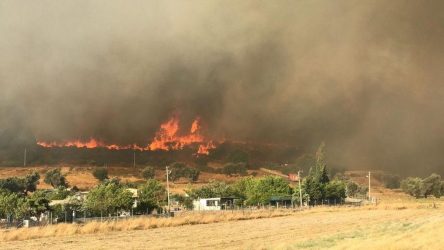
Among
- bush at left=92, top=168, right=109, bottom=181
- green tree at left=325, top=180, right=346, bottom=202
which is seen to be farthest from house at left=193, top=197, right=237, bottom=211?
bush at left=92, top=168, right=109, bottom=181

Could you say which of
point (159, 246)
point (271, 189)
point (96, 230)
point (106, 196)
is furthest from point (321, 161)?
point (159, 246)

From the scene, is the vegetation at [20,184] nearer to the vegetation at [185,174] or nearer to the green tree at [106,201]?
the green tree at [106,201]

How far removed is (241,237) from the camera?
34500 millimetres

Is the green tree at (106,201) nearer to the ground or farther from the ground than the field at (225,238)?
farther from the ground

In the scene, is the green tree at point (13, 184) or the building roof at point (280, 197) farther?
the green tree at point (13, 184)

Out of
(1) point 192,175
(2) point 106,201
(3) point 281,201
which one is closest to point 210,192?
(3) point 281,201

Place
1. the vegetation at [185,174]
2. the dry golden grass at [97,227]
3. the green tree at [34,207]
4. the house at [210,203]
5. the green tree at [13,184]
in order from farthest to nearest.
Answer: the vegetation at [185,174] < the green tree at [13,184] < the house at [210,203] < the green tree at [34,207] < the dry golden grass at [97,227]

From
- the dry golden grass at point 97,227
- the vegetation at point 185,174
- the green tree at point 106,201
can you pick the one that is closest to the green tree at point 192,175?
the vegetation at point 185,174

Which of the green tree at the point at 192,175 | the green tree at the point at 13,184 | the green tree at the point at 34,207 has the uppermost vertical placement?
the green tree at the point at 192,175

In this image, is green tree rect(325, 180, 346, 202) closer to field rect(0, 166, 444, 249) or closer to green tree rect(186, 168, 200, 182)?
field rect(0, 166, 444, 249)

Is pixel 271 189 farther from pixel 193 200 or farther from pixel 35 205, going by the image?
pixel 35 205

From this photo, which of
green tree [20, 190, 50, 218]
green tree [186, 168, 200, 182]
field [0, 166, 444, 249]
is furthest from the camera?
green tree [186, 168, 200, 182]

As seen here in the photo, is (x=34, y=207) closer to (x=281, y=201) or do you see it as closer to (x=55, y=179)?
(x=281, y=201)

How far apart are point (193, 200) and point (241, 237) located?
68.7 m
